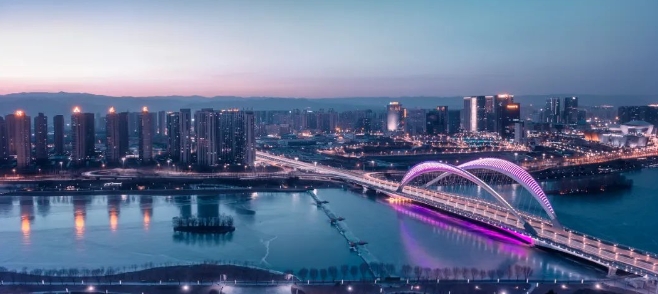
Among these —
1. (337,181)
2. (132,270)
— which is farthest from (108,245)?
(337,181)

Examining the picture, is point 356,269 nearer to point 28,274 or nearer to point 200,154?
point 28,274

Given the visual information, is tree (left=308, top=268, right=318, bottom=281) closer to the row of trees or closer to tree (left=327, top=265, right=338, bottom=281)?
the row of trees

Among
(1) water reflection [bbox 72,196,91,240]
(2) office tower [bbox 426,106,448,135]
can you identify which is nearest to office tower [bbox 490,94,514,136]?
(2) office tower [bbox 426,106,448,135]

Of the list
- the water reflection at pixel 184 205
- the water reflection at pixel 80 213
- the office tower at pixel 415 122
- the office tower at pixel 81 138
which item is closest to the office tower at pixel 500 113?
the office tower at pixel 415 122

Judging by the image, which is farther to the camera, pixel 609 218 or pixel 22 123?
pixel 22 123

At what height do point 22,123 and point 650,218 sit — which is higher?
point 22,123

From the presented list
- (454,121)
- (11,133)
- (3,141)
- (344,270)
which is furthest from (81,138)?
(454,121)

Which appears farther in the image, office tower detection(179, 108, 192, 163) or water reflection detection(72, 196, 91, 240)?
office tower detection(179, 108, 192, 163)
